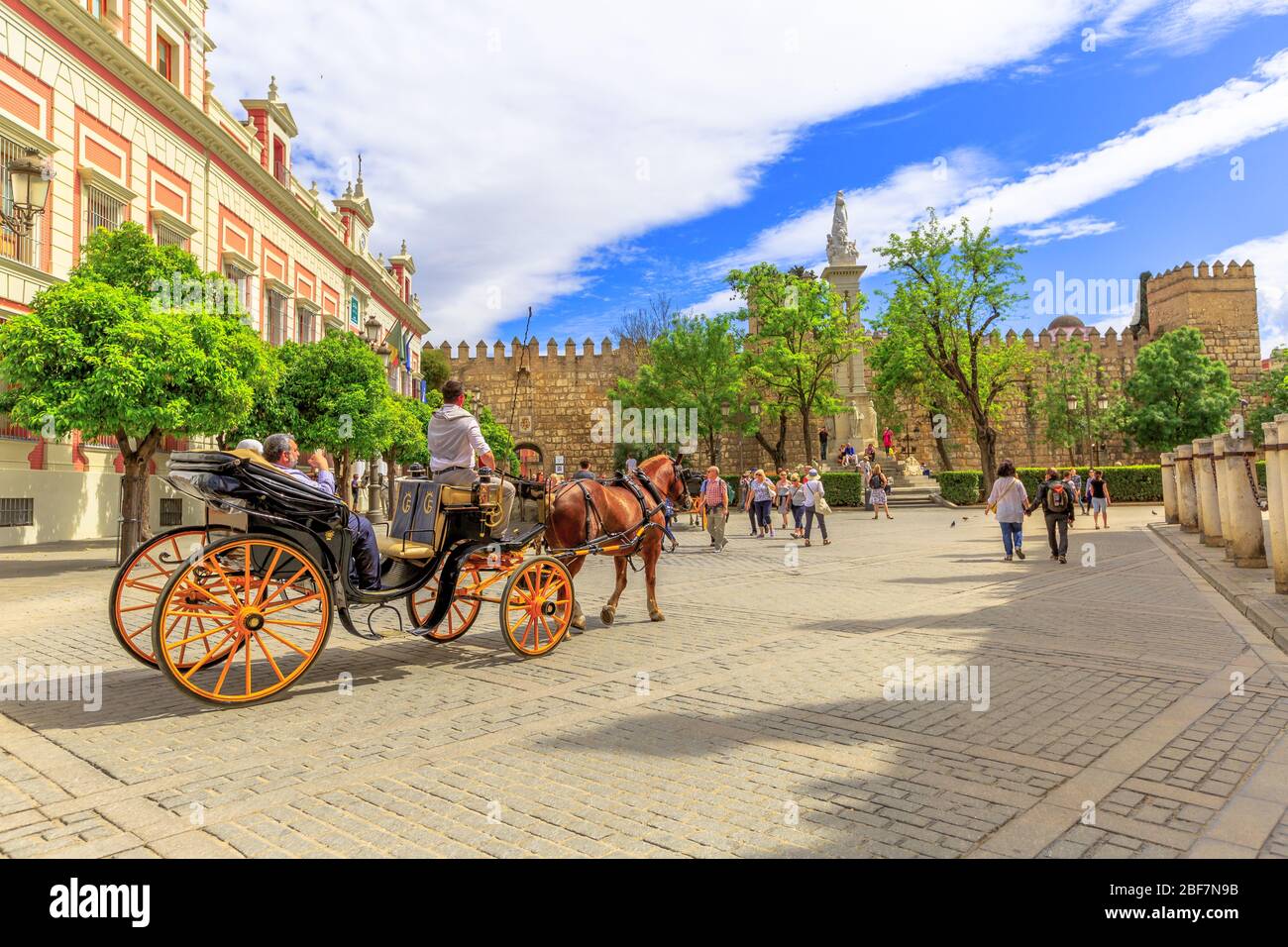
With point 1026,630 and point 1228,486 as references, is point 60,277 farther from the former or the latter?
point 1228,486

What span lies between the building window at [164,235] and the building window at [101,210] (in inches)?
64.3

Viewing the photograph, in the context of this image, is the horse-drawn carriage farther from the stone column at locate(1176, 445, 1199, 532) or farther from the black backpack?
the stone column at locate(1176, 445, 1199, 532)

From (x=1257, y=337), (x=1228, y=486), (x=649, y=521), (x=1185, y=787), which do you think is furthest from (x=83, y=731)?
(x=1257, y=337)

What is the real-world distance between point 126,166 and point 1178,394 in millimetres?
51021

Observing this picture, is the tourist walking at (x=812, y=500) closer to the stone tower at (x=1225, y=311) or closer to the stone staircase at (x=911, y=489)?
the stone staircase at (x=911, y=489)

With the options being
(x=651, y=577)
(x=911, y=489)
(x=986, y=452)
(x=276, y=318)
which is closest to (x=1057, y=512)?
(x=651, y=577)

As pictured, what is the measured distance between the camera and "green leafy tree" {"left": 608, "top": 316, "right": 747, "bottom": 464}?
40.9 m

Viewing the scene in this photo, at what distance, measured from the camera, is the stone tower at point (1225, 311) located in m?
53.1

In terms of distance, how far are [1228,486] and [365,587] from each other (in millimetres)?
11761

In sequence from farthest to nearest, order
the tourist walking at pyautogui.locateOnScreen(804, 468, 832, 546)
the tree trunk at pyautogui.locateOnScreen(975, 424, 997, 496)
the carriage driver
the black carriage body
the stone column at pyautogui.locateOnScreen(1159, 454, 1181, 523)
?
the tree trunk at pyautogui.locateOnScreen(975, 424, 997, 496) < the stone column at pyautogui.locateOnScreen(1159, 454, 1181, 523) < the tourist walking at pyautogui.locateOnScreen(804, 468, 832, 546) < the carriage driver < the black carriage body

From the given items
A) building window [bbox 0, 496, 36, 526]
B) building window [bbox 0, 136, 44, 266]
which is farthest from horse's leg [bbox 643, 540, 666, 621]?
building window [bbox 0, 496, 36, 526]

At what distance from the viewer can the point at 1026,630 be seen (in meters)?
7.41

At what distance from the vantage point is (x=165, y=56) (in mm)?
21484

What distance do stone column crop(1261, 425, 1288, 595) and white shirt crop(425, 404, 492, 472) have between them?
26.0 feet
